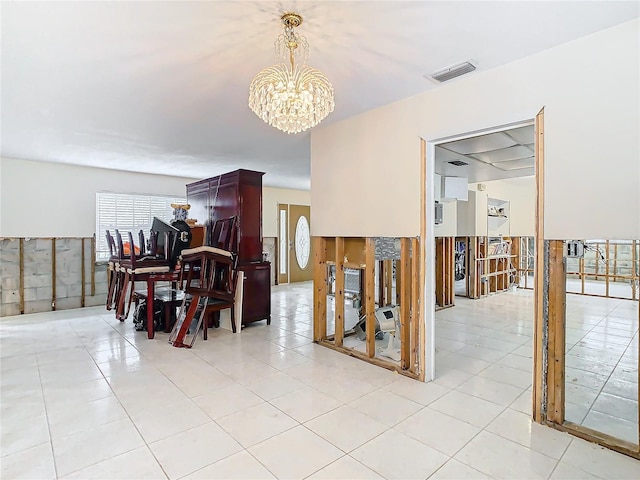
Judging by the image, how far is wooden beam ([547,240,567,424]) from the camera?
2.37 meters

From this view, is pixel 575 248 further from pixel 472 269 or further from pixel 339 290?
pixel 472 269

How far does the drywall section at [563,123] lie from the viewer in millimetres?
2072

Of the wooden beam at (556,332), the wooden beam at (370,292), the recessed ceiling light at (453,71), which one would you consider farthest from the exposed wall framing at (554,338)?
the wooden beam at (370,292)

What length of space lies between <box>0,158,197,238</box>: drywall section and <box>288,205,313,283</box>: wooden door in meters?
4.04

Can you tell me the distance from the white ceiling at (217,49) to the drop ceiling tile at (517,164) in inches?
120

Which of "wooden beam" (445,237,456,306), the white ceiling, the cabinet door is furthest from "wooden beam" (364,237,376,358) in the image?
"wooden beam" (445,237,456,306)

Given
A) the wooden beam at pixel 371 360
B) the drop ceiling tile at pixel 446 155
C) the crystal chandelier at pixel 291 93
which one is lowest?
the wooden beam at pixel 371 360

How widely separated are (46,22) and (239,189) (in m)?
2.92

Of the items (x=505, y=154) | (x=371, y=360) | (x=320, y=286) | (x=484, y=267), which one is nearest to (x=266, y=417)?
(x=371, y=360)

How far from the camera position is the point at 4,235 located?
5613 mm

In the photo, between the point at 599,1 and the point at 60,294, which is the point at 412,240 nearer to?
the point at 599,1

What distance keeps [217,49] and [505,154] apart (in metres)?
4.07

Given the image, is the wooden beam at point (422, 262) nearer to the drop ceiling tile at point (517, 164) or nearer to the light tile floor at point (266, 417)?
the light tile floor at point (266, 417)

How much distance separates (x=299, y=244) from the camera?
9.70 meters
